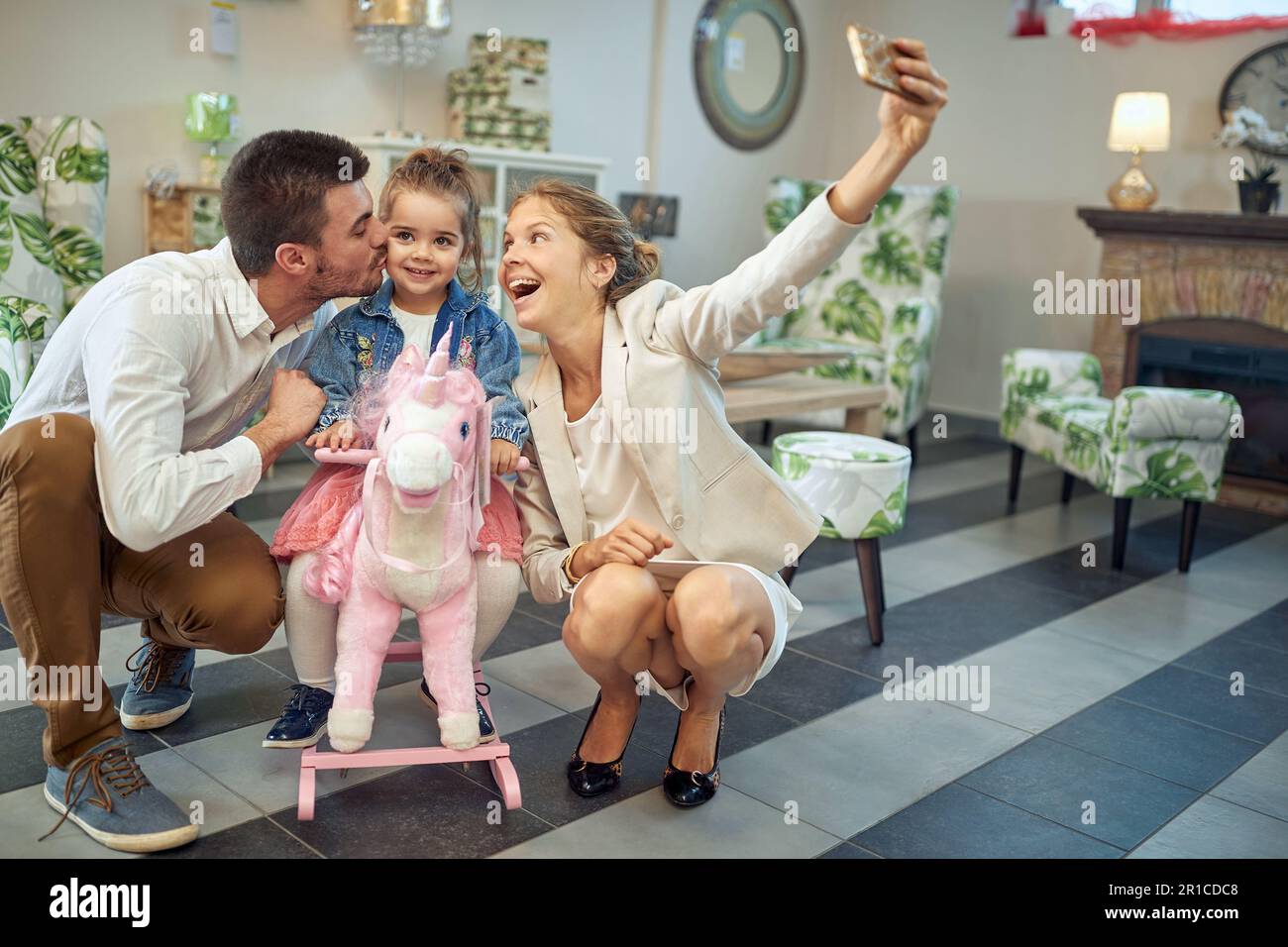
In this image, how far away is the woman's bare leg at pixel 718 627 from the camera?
1775mm

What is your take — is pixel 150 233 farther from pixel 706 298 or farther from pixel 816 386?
pixel 706 298

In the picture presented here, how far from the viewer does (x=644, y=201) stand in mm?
5324

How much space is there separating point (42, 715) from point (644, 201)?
3.76 meters

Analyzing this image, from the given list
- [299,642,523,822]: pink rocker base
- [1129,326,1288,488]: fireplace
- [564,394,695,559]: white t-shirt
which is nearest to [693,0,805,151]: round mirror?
[1129,326,1288,488]: fireplace

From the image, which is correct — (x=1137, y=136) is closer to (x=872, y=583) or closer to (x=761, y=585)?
(x=872, y=583)

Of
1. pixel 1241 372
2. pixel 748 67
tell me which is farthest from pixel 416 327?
pixel 748 67

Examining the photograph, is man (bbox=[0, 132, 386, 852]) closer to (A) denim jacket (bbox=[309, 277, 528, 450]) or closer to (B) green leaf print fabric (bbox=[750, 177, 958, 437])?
(A) denim jacket (bbox=[309, 277, 528, 450])

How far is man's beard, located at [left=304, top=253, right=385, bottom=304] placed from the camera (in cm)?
189

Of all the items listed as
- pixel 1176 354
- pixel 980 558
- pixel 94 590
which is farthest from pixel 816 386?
pixel 94 590

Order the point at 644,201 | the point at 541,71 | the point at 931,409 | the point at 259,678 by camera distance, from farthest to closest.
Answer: the point at 931,409
the point at 644,201
the point at 541,71
the point at 259,678

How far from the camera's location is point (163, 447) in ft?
5.47

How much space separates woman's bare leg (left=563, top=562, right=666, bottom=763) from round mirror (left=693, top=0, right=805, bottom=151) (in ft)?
14.1

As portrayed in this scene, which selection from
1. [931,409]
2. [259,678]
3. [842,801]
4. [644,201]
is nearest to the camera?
[842,801]
